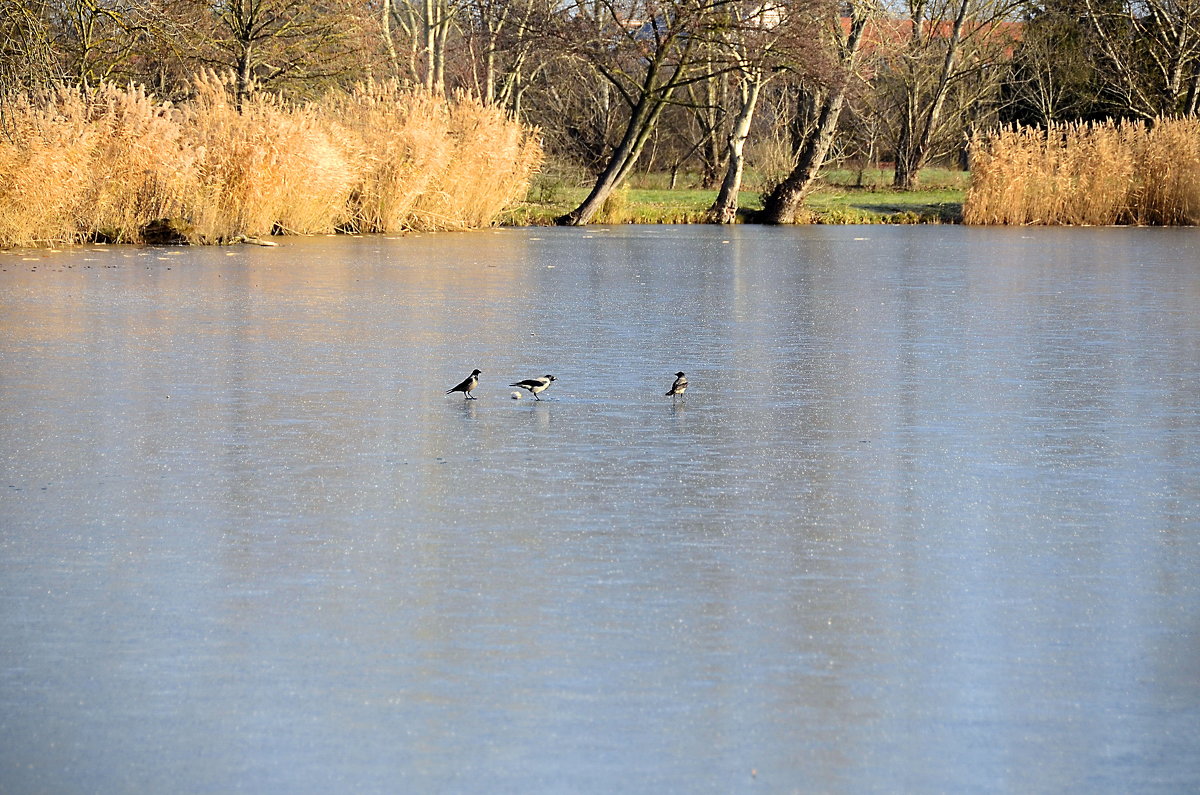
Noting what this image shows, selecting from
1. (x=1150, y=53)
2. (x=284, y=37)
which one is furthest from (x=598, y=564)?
(x=1150, y=53)

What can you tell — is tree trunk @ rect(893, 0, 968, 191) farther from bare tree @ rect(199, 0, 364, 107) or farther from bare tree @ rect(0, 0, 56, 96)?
bare tree @ rect(0, 0, 56, 96)

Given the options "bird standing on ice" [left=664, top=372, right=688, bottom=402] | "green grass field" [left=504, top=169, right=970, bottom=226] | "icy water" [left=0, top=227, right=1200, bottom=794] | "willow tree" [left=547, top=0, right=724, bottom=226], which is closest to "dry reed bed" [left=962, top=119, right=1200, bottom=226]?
"green grass field" [left=504, top=169, right=970, bottom=226]

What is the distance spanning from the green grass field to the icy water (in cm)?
2018

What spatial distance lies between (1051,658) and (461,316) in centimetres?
857

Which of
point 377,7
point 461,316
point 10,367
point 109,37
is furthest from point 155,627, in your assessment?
point 377,7

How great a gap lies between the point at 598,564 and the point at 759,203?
2932 centimetres

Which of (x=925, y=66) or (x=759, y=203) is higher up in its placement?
(x=925, y=66)

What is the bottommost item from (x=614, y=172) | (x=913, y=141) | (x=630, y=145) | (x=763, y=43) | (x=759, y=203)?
(x=759, y=203)

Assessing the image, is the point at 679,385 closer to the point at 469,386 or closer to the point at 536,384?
the point at 536,384

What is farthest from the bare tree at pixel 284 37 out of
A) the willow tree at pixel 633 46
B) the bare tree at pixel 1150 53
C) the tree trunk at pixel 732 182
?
the bare tree at pixel 1150 53

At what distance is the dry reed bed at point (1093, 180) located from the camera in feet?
94.9

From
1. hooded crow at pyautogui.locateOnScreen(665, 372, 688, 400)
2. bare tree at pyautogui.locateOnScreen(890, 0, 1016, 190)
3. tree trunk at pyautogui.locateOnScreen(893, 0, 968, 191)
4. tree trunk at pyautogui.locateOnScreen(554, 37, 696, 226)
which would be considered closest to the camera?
hooded crow at pyautogui.locateOnScreen(665, 372, 688, 400)

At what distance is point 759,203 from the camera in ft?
110

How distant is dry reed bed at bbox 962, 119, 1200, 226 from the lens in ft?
94.9
